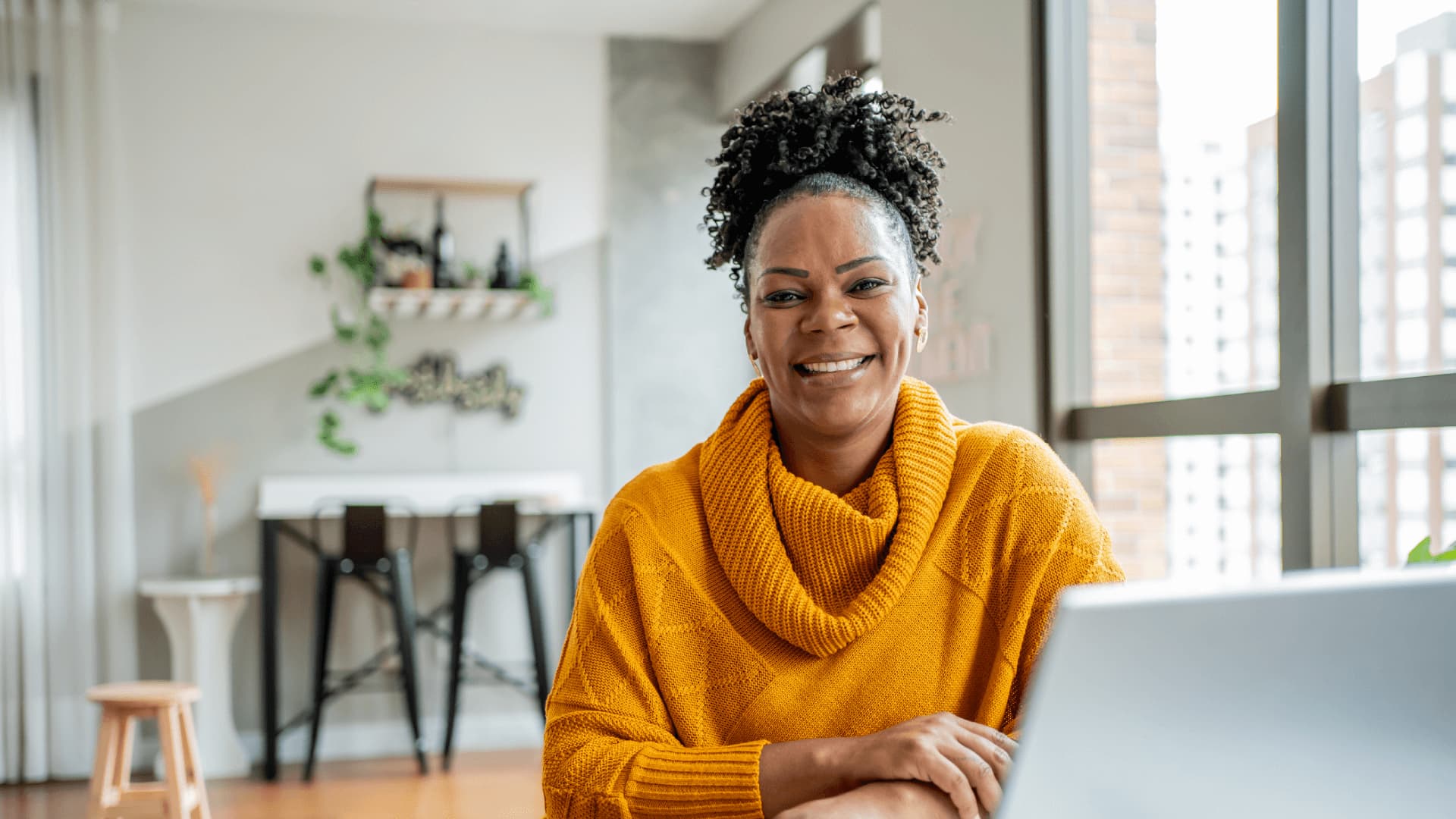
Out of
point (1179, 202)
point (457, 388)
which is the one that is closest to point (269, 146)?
point (457, 388)

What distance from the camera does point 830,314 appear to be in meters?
1.24

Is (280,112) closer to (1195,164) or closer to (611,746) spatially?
(1195,164)

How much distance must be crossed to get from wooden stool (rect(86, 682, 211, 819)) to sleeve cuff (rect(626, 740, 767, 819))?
304 centimetres

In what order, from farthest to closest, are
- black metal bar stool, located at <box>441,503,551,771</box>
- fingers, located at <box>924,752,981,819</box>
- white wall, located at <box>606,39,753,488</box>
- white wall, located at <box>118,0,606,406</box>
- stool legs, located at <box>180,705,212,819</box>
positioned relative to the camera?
white wall, located at <box>606,39,753,488</box> < white wall, located at <box>118,0,606,406</box> < black metal bar stool, located at <box>441,503,551,771</box> < stool legs, located at <box>180,705,212,819</box> < fingers, located at <box>924,752,981,819</box>

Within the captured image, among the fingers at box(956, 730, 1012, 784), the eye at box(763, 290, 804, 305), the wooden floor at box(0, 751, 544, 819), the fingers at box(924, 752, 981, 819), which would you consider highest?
the eye at box(763, 290, 804, 305)

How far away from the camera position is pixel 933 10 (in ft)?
12.2

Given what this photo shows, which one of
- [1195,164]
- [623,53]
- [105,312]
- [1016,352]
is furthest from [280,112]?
[1195,164]

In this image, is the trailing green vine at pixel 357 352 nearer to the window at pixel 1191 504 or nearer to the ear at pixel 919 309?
the window at pixel 1191 504

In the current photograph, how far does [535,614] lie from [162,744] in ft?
4.71

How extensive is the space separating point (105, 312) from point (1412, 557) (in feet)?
15.6

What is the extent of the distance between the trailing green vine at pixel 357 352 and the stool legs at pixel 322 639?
0.69 meters

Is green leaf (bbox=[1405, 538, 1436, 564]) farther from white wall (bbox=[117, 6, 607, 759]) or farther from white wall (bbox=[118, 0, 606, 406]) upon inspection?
white wall (bbox=[118, 0, 606, 406])

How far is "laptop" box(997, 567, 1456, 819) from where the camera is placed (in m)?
0.53

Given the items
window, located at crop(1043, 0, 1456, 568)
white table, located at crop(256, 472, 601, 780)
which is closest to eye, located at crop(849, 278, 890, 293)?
window, located at crop(1043, 0, 1456, 568)
